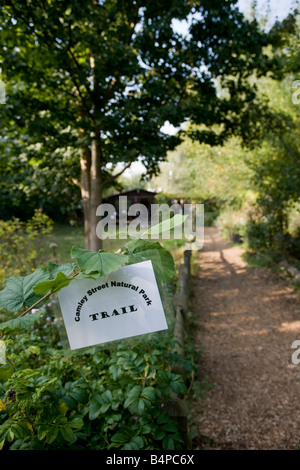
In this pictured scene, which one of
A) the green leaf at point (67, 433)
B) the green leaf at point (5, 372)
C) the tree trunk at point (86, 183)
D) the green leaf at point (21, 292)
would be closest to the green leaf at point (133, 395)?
the green leaf at point (67, 433)

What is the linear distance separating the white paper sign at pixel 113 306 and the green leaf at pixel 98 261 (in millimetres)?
92

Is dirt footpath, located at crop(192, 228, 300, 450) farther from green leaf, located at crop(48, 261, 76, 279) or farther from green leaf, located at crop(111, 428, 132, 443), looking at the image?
green leaf, located at crop(48, 261, 76, 279)

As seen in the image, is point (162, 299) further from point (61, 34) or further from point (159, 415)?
point (61, 34)

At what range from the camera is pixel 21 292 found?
31.4 inches

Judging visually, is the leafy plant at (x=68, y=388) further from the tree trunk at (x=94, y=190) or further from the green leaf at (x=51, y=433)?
the tree trunk at (x=94, y=190)

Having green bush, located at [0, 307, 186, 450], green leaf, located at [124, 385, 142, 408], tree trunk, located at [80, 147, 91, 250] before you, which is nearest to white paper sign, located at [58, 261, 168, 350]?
green bush, located at [0, 307, 186, 450]

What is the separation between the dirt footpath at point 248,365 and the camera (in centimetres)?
254

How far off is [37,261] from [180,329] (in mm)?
2826

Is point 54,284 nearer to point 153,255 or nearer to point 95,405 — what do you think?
point 153,255

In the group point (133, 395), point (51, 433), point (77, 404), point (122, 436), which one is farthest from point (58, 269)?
point (122, 436)

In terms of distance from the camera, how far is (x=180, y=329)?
126 inches

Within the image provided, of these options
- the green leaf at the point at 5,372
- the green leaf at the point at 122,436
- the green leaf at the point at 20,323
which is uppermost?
the green leaf at the point at 20,323

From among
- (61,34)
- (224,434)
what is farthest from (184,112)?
(224,434)
